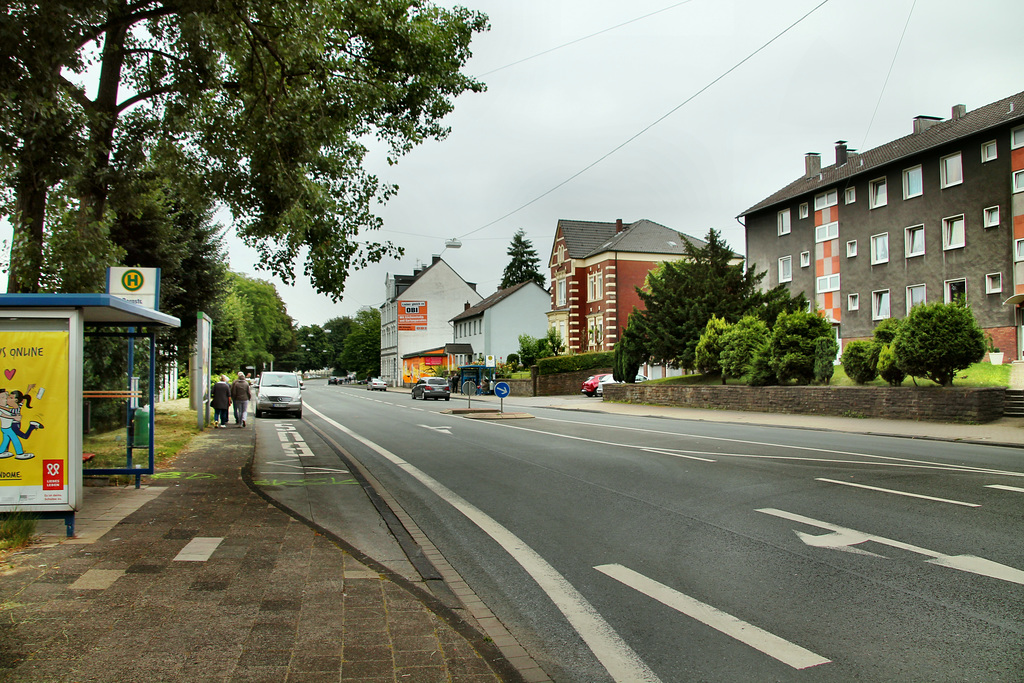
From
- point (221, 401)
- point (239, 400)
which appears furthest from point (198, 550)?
point (239, 400)

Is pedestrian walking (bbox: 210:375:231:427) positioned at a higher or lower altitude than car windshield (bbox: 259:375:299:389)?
lower

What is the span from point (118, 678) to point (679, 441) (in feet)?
45.2

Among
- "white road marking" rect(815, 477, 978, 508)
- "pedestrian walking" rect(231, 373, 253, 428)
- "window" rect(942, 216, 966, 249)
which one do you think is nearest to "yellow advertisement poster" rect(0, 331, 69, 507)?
"white road marking" rect(815, 477, 978, 508)

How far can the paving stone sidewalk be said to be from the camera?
380 centimetres

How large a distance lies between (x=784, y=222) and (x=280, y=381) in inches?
1219

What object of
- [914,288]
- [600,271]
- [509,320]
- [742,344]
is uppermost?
[600,271]

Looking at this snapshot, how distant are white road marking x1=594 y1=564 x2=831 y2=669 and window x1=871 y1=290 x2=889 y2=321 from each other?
118 feet

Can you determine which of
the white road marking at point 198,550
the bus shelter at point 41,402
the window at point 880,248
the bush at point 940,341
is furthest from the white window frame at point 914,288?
the bus shelter at point 41,402

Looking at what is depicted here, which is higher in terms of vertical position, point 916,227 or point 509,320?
point 916,227

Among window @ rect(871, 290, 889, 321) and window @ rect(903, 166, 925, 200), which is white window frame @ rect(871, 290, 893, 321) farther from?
window @ rect(903, 166, 925, 200)

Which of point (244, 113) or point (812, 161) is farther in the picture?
point (812, 161)

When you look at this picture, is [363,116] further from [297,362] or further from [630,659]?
[297,362]

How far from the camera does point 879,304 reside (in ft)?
124

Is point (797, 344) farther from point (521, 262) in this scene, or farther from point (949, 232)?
point (521, 262)
